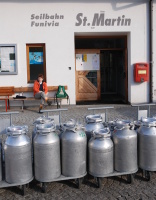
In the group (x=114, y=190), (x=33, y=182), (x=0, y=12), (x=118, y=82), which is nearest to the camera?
(x=114, y=190)

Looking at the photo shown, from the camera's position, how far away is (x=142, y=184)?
4.25m

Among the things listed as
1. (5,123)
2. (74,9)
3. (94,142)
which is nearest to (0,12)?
(74,9)

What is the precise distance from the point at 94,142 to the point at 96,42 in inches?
373

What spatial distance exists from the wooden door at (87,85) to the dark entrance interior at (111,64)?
0.45 ft

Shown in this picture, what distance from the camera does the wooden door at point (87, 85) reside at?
513 inches

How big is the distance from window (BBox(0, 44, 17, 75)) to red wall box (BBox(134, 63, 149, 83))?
15.8 ft

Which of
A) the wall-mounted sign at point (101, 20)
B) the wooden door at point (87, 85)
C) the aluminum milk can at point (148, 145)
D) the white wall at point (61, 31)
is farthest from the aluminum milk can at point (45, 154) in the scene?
the wooden door at point (87, 85)

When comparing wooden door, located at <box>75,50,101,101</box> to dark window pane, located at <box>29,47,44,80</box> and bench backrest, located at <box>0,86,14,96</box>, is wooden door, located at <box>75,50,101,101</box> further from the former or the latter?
bench backrest, located at <box>0,86,14,96</box>

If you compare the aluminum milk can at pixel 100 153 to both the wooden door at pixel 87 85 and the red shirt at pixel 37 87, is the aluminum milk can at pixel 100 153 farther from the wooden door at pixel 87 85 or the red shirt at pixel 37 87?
the wooden door at pixel 87 85

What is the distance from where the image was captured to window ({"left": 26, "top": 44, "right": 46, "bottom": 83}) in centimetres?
1156

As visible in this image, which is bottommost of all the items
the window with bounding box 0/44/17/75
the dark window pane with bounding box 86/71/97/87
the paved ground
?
the paved ground

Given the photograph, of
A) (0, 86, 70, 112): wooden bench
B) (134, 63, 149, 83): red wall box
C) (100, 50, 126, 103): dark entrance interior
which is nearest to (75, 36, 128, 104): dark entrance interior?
(100, 50, 126, 103): dark entrance interior

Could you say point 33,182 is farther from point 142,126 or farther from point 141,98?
point 141,98

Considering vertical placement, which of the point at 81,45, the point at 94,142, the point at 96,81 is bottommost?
the point at 94,142
